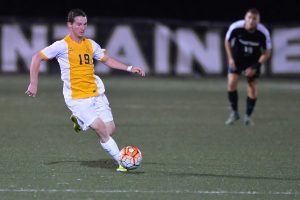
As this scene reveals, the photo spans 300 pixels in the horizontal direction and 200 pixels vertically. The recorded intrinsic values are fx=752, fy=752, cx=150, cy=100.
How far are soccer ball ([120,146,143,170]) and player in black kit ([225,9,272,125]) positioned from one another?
16.5 ft

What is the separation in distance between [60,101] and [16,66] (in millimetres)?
6737

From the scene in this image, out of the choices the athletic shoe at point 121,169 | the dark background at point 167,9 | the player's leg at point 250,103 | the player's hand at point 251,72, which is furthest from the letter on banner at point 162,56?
the athletic shoe at point 121,169

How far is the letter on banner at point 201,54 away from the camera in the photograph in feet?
75.1

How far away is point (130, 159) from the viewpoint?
7945 millimetres

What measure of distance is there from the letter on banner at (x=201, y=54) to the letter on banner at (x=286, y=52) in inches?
67.3

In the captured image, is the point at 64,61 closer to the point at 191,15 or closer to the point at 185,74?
the point at 185,74

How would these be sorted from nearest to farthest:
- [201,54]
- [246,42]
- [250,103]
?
[250,103] < [246,42] < [201,54]

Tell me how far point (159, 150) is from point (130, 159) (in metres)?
1.87

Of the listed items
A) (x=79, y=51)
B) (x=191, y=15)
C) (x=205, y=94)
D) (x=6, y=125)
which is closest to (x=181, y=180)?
(x=79, y=51)

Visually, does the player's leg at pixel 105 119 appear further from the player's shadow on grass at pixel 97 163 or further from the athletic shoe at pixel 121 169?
the player's shadow on grass at pixel 97 163

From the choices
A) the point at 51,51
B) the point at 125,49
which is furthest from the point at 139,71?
the point at 125,49

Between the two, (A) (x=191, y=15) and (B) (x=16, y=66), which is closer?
(B) (x=16, y=66)

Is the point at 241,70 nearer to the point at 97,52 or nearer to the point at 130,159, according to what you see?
the point at 97,52

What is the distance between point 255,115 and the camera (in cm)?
Result: 1422
